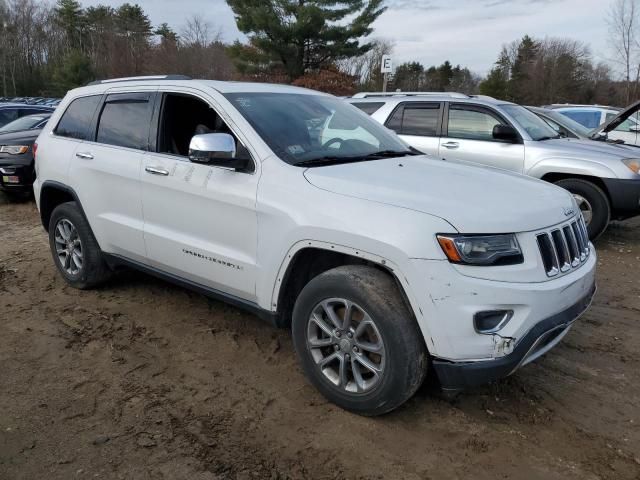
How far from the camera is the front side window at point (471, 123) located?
23.8ft

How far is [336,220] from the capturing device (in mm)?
2797

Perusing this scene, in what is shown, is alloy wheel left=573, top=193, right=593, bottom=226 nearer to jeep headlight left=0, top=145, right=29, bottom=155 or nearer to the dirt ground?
the dirt ground

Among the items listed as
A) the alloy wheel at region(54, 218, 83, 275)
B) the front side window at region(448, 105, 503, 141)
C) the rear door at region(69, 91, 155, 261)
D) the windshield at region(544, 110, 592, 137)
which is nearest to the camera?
the rear door at region(69, 91, 155, 261)

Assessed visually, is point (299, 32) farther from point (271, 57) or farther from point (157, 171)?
point (157, 171)

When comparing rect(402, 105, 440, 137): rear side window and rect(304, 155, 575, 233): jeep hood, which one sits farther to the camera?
rect(402, 105, 440, 137): rear side window

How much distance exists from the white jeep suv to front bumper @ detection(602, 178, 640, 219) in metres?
3.64

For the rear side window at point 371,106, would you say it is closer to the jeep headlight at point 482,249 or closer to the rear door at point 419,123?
the rear door at point 419,123

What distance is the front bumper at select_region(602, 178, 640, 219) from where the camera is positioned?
252 inches

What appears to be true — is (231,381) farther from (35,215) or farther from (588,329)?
(35,215)

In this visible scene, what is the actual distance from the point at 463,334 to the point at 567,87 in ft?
164

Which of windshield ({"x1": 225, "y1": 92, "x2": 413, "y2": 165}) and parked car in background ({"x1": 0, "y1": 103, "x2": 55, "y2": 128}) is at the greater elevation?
windshield ({"x1": 225, "y1": 92, "x2": 413, "y2": 165})

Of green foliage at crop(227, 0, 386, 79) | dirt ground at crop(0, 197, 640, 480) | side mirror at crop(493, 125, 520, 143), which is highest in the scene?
green foliage at crop(227, 0, 386, 79)

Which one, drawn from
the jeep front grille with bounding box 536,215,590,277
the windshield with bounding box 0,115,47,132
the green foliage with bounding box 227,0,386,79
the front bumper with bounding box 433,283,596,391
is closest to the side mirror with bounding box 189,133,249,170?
the front bumper with bounding box 433,283,596,391

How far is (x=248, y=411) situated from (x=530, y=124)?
236 inches
